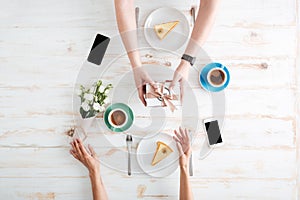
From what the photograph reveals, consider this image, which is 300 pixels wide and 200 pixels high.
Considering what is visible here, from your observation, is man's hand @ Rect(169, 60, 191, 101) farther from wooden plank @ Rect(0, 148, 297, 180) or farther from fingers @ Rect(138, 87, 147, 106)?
wooden plank @ Rect(0, 148, 297, 180)

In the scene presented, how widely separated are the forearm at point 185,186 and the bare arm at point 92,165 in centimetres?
30

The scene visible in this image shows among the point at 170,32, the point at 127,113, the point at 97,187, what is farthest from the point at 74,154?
the point at 170,32

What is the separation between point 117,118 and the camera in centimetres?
159

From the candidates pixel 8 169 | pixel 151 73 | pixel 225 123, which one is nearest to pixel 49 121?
pixel 8 169

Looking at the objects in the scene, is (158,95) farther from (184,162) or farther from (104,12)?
(104,12)

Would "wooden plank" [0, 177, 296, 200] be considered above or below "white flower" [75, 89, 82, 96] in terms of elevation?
below

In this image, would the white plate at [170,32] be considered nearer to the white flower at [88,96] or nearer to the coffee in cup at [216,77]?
the coffee in cup at [216,77]

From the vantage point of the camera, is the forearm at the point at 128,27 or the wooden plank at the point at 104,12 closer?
the forearm at the point at 128,27

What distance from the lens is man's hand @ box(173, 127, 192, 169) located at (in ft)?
5.16

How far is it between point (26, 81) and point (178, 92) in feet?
2.03

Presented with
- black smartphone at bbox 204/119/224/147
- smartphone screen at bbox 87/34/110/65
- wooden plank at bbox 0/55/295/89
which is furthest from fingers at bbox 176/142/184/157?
smartphone screen at bbox 87/34/110/65

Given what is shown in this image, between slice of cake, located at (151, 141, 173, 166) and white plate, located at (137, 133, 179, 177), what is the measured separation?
12 millimetres

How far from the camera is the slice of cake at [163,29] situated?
63.6 inches

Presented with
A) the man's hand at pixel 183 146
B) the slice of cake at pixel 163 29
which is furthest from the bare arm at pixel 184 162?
the slice of cake at pixel 163 29
